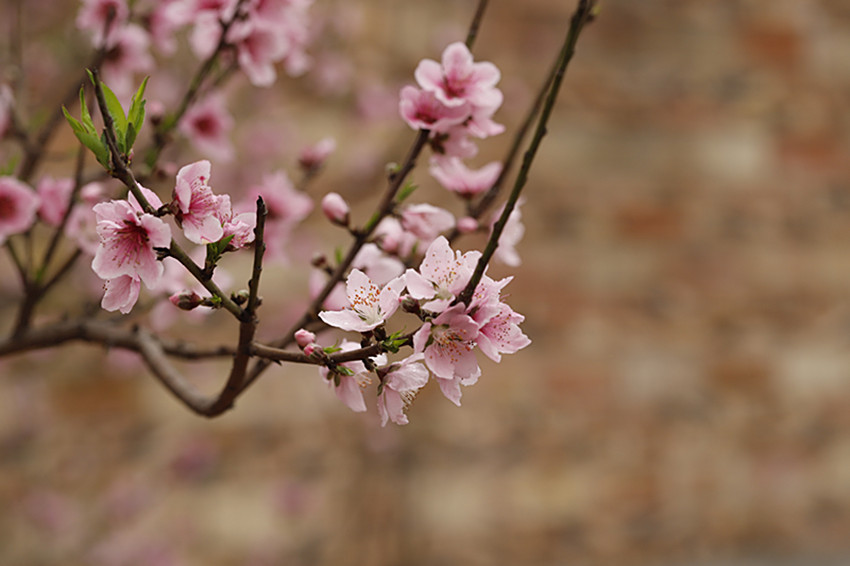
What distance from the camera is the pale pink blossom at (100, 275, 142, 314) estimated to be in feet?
1.43

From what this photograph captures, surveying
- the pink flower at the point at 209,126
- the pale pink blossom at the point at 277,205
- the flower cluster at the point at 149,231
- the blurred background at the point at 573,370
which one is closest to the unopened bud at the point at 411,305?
the flower cluster at the point at 149,231

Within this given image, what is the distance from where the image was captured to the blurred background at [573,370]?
77.2 inches

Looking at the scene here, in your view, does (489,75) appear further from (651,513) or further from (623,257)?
(651,513)

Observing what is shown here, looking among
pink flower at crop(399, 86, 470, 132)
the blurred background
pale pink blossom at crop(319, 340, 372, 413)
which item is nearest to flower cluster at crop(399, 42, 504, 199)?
pink flower at crop(399, 86, 470, 132)

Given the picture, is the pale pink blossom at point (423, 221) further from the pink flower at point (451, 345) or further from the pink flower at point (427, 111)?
the pink flower at point (451, 345)

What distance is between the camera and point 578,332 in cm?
224

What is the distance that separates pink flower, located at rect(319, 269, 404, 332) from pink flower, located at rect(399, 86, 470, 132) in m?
0.18

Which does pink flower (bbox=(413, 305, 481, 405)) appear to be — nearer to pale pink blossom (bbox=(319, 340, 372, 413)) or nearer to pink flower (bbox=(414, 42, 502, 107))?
pale pink blossom (bbox=(319, 340, 372, 413))

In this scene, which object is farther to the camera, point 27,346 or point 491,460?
point 491,460

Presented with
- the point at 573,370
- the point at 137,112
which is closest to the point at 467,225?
the point at 137,112

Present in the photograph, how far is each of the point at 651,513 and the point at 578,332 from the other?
0.60 m

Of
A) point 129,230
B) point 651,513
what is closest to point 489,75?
point 129,230

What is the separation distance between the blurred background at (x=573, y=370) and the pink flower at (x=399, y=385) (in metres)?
1.48

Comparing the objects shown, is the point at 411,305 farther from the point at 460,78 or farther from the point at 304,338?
the point at 460,78
